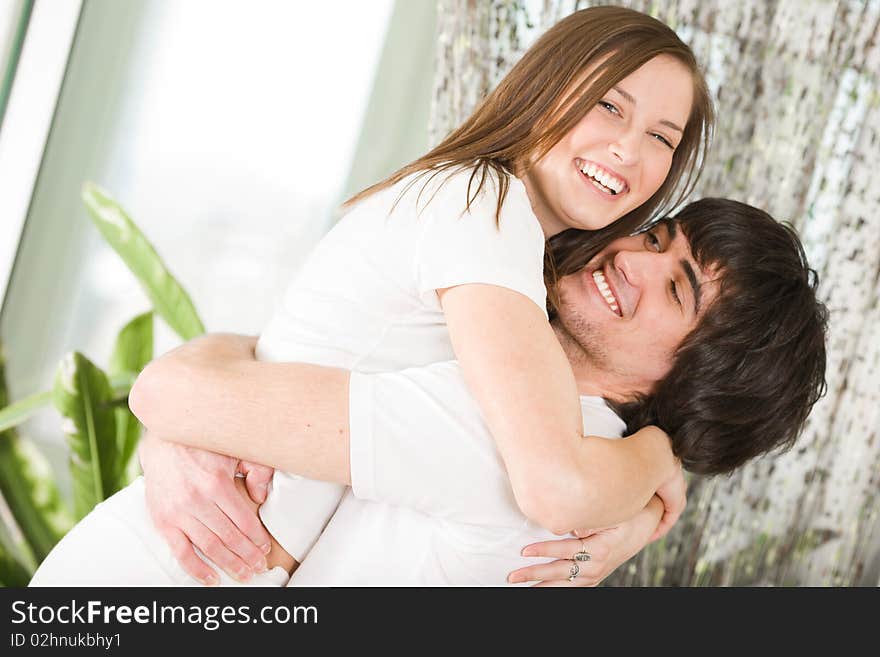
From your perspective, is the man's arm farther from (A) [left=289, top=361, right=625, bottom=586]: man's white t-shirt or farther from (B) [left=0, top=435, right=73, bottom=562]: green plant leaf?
(B) [left=0, top=435, right=73, bottom=562]: green plant leaf

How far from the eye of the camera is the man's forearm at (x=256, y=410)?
108cm

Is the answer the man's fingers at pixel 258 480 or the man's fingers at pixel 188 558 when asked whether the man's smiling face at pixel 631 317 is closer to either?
the man's fingers at pixel 258 480

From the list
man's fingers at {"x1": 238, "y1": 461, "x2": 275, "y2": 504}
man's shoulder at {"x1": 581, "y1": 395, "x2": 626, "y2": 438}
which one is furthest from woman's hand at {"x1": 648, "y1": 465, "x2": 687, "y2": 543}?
man's fingers at {"x1": 238, "y1": 461, "x2": 275, "y2": 504}

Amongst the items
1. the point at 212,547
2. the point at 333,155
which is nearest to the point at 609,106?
the point at 212,547

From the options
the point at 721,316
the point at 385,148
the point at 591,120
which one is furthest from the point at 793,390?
the point at 385,148

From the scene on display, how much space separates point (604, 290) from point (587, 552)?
1.50 feet

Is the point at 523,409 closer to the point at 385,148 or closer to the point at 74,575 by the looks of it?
the point at 74,575

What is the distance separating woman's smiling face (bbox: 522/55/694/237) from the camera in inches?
50.8

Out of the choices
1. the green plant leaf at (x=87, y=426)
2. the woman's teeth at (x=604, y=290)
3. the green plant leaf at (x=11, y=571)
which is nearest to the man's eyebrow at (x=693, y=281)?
the woman's teeth at (x=604, y=290)

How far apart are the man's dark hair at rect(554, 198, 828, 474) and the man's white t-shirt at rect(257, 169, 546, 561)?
445 mm
